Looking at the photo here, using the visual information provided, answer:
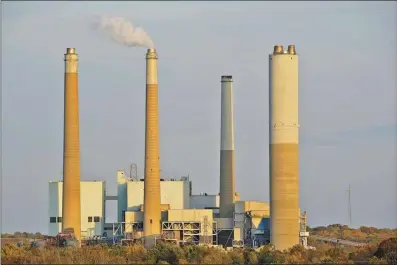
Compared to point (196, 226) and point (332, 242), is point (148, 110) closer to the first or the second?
point (196, 226)

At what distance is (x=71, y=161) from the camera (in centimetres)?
6944

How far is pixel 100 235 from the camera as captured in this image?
245ft

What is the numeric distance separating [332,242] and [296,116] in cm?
1651

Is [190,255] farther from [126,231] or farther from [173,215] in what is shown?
[126,231]

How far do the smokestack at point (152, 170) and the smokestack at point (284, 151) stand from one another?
24.0 ft

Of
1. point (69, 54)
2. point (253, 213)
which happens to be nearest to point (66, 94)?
point (69, 54)

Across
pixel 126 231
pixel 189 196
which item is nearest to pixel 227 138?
pixel 189 196

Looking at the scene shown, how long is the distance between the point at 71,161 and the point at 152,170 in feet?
15.9

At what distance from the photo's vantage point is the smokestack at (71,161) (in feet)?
226

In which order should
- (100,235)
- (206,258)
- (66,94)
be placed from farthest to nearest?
1. (100,235)
2. (66,94)
3. (206,258)

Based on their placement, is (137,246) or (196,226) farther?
(196,226)

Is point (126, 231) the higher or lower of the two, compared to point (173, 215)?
lower

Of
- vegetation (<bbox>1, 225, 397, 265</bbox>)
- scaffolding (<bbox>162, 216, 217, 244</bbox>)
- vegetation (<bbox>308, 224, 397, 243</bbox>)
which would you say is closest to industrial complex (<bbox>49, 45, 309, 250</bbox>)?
scaffolding (<bbox>162, 216, 217, 244</bbox>)

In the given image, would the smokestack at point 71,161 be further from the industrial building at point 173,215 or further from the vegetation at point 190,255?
→ the vegetation at point 190,255
